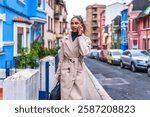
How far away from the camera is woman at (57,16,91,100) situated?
4117 millimetres

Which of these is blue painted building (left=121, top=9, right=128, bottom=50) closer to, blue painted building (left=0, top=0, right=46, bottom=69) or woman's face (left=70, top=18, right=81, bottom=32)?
blue painted building (left=0, top=0, right=46, bottom=69)

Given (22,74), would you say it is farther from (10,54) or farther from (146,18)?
(146,18)

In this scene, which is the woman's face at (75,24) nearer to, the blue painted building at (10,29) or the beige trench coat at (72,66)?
the beige trench coat at (72,66)

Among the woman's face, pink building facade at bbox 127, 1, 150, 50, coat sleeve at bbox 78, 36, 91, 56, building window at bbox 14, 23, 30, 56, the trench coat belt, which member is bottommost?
the trench coat belt

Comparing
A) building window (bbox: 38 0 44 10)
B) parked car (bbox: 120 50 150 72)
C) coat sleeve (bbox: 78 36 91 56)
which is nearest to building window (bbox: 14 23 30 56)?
building window (bbox: 38 0 44 10)

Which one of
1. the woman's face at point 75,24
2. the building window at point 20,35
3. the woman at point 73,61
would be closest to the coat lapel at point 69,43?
the woman at point 73,61

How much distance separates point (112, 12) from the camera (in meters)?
80.1

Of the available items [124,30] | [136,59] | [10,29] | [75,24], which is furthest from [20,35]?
[124,30]

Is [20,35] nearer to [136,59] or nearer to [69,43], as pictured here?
[136,59]

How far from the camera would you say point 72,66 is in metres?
4.11

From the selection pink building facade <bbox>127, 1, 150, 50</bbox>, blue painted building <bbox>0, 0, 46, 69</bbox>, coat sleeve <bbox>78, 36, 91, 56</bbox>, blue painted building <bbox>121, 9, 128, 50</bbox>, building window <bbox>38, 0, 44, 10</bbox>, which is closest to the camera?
coat sleeve <bbox>78, 36, 91, 56</bbox>

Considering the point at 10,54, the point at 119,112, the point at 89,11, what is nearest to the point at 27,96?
the point at 119,112

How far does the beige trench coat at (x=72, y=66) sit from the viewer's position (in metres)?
4.11

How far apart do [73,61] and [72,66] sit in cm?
6
